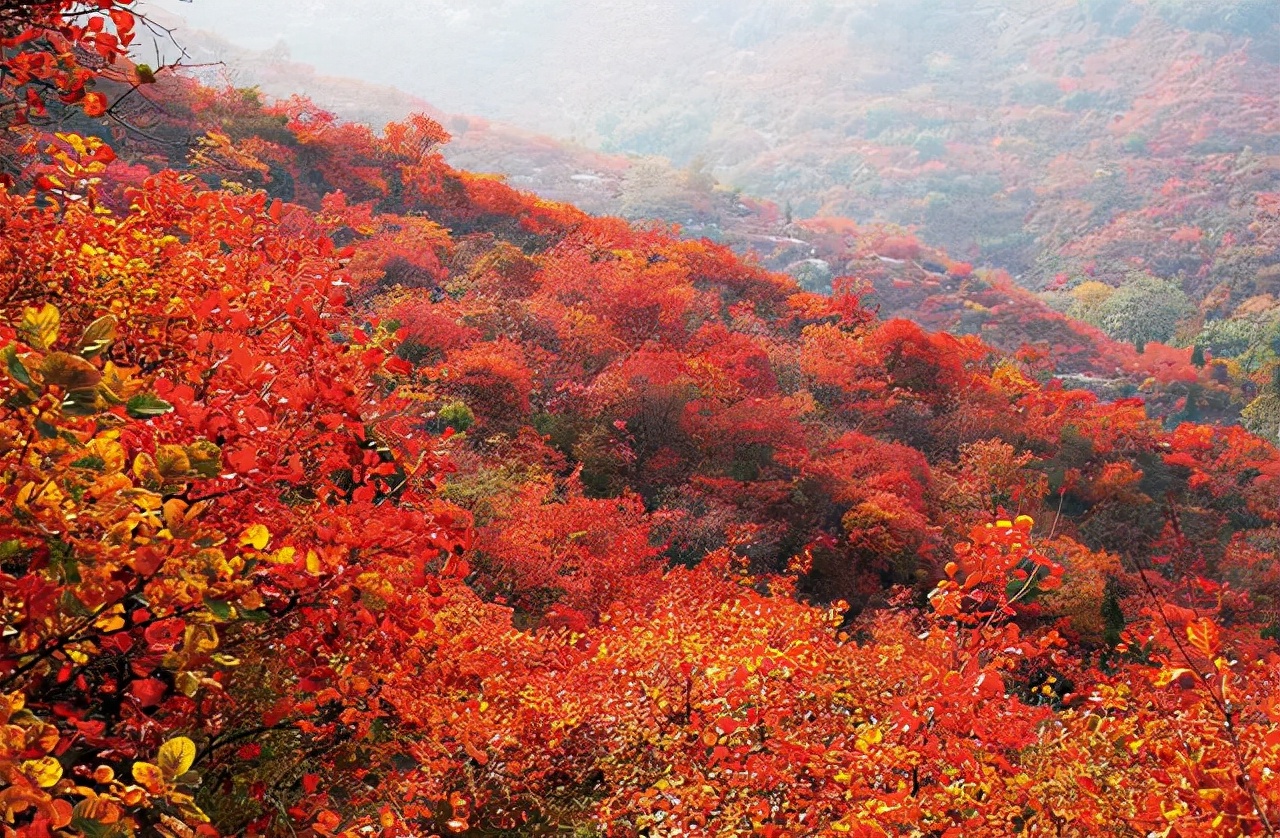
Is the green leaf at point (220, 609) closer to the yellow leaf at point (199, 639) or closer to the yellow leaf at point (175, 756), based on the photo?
the yellow leaf at point (199, 639)

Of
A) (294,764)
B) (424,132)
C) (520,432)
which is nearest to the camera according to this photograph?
(294,764)

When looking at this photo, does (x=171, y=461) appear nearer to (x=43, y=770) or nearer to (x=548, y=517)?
(x=43, y=770)

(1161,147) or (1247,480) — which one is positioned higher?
(1161,147)

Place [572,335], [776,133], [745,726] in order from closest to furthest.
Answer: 1. [745,726]
2. [572,335]
3. [776,133]

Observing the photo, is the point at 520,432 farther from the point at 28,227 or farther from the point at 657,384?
the point at 28,227

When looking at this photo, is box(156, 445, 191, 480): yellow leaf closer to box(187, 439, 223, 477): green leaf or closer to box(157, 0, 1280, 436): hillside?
box(187, 439, 223, 477): green leaf

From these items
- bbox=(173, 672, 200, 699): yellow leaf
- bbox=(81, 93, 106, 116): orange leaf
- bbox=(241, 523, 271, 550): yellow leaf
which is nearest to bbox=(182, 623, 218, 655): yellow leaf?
bbox=(173, 672, 200, 699): yellow leaf

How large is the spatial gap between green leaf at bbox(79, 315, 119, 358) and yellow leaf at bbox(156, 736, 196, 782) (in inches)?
33.8

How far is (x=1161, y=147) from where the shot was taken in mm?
96250

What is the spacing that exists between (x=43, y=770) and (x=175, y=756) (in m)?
0.25

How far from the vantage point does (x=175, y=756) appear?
84.9 inches

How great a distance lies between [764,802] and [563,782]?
2.67m

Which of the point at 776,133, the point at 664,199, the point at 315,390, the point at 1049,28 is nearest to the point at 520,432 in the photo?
→ the point at 315,390

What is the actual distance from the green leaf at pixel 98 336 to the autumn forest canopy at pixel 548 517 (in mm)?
13
